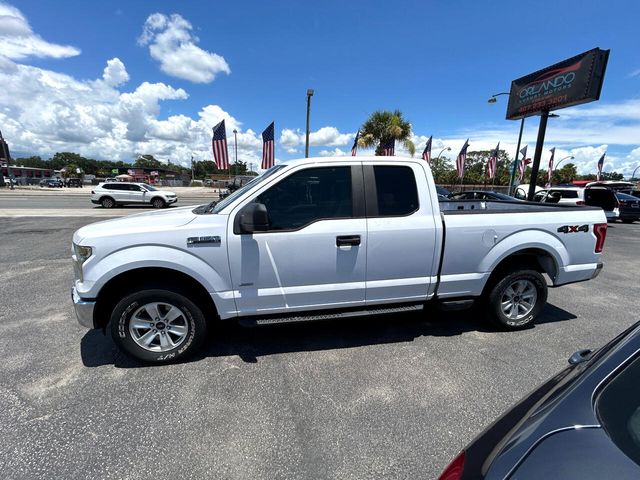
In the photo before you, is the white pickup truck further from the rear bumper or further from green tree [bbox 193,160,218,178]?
green tree [bbox 193,160,218,178]

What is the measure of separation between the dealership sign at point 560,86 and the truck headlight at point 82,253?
17.5 m

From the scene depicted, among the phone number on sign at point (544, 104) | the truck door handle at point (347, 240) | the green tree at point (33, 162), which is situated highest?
the phone number on sign at point (544, 104)

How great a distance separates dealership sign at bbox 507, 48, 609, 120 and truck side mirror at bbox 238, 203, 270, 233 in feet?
53.7

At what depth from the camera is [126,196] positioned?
20.2 m

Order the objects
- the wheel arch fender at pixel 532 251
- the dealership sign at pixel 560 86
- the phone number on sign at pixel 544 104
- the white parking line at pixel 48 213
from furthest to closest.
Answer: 1. the phone number on sign at pixel 544 104
2. the white parking line at pixel 48 213
3. the dealership sign at pixel 560 86
4. the wheel arch fender at pixel 532 251

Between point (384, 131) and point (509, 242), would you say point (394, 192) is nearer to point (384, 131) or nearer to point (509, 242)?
point (509, 242)

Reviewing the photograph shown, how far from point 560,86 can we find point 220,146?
17713 millimetres

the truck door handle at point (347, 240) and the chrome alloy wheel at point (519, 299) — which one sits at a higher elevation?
the truck door handle at point (347, 240)

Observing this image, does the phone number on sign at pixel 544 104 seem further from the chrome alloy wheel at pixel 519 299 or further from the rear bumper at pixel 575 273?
the chrome alloy wheel at pixel 519 299

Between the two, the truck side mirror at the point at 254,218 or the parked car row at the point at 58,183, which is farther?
the parked car row at the point at 58,183

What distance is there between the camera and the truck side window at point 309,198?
10.2ft

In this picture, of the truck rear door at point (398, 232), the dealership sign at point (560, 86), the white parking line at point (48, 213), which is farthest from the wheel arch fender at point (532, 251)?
the white parking line at point (48, 213)

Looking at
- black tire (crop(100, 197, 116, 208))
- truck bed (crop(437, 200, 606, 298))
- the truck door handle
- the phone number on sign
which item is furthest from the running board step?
black tire (crop(100, 197, 116, 208))

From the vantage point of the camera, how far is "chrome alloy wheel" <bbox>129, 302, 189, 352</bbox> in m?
3.07
